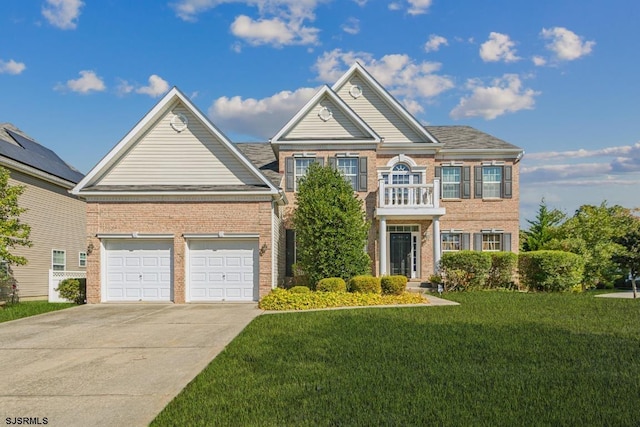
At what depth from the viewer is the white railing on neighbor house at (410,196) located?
69.4ft

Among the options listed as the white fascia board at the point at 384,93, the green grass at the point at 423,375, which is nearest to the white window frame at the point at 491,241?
the white fascia board at the point at 384,93

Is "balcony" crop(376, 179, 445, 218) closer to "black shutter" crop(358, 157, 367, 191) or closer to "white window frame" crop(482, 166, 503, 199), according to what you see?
"black shutter" crop(358, 157, 367, 191)

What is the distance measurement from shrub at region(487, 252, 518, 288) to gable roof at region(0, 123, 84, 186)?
65.2 ft

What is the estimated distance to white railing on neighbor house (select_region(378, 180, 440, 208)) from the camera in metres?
21.2

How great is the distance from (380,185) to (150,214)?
9408 mm

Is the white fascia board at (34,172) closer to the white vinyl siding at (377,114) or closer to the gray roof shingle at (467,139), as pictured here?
the white vinyl siding at (377,114)

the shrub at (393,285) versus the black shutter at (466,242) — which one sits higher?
the black shutter at (466,242)

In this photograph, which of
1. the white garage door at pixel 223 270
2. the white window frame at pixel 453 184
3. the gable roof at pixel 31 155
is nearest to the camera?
the white garage door at pixel 223 270

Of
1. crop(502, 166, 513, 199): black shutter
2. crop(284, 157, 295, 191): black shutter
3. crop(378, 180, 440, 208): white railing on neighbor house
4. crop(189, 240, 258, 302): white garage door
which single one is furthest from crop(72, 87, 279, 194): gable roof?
crop(502, 166, 513, 199): black shutter

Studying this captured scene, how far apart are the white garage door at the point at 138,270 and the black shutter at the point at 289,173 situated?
603 cm

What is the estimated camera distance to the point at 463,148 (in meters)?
23.6

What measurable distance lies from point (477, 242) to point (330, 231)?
8.85 metres

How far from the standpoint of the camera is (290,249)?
21906 mm

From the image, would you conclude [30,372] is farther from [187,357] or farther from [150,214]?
[150,214]
